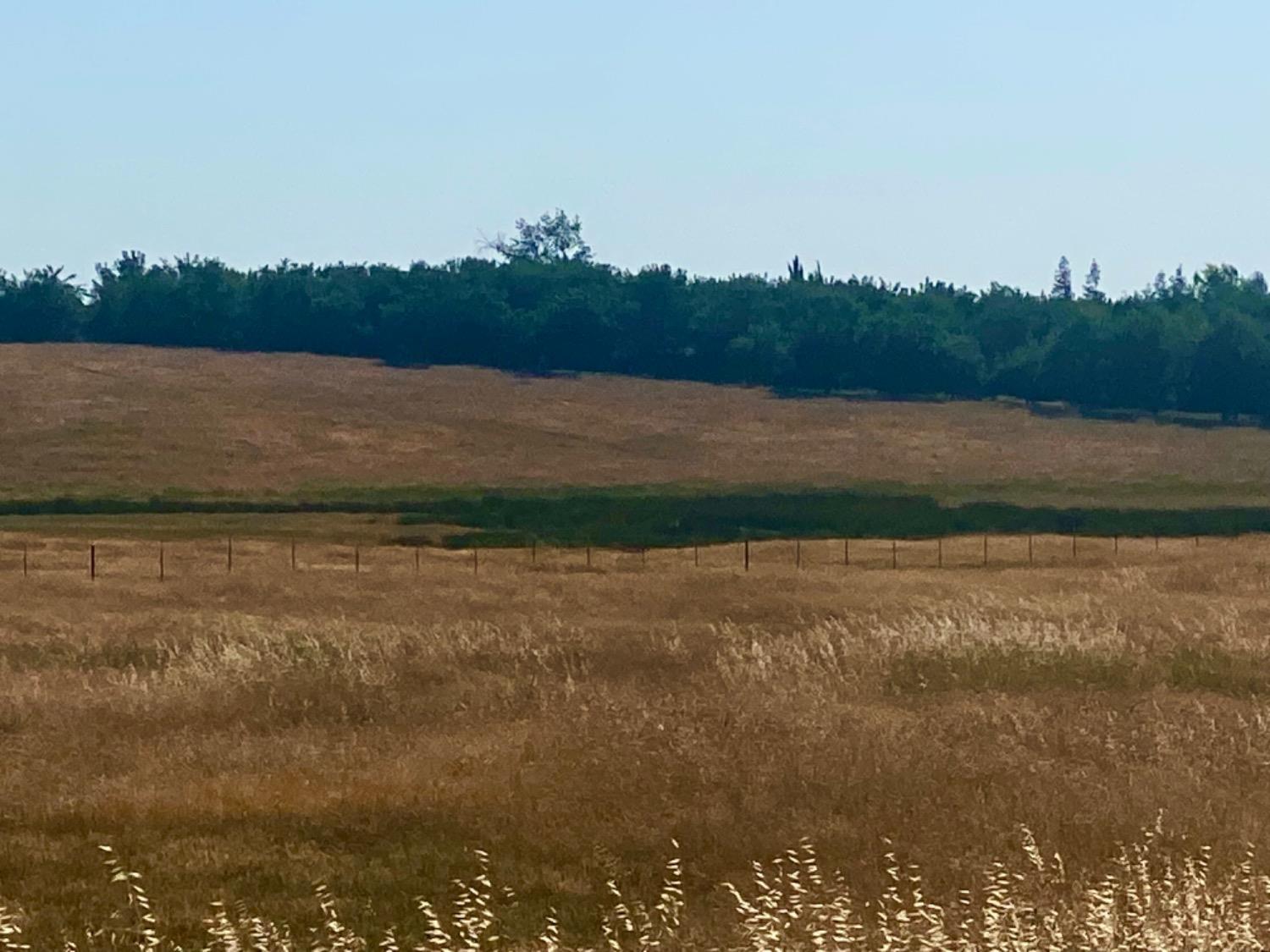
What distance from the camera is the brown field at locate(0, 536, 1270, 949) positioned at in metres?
11.7

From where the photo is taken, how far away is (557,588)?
37.2m

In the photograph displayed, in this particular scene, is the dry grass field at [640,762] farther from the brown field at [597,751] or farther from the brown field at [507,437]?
the brown field at [507,437]

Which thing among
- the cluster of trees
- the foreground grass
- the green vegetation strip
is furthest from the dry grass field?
the cluster of trees

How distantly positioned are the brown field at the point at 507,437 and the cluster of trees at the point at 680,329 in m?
8.25

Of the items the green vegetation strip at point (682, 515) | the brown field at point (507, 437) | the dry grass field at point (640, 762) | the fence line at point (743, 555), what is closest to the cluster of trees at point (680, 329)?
the brown field at point (507, 437)

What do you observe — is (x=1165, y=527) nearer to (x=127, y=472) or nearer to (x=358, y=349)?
(x=127, y=472)

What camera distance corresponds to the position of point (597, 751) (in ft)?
46.5

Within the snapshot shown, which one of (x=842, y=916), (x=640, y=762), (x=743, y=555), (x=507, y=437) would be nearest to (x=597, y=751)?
(x=640, y=762)

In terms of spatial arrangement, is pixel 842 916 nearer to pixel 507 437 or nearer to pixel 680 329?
pixel 507 437

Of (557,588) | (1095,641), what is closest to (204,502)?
(557,588)

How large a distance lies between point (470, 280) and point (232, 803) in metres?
129

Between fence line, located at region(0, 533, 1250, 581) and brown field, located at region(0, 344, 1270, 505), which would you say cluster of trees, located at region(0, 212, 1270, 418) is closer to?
brown field, located at region(0, 344, 1270, 505)

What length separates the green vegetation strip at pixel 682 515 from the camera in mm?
63375

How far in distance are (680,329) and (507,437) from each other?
128 feet
